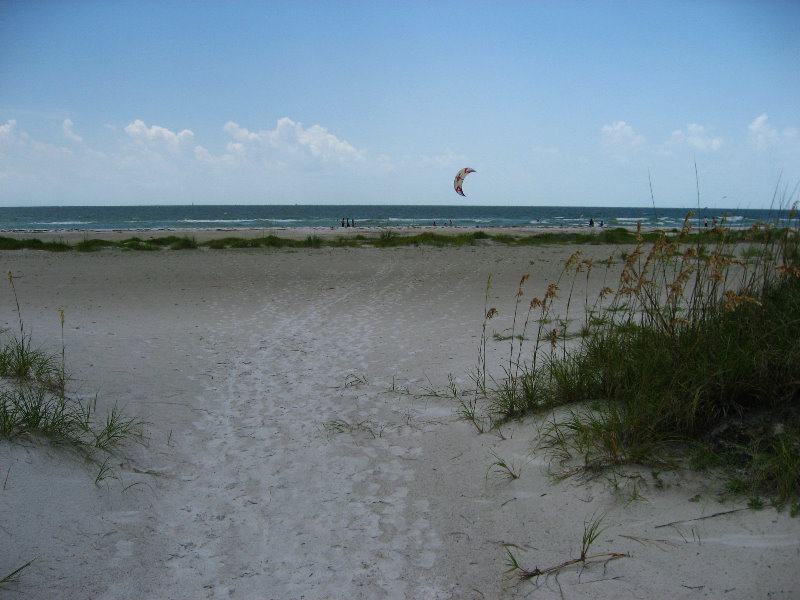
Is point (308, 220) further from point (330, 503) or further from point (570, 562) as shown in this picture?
point (570, 562)

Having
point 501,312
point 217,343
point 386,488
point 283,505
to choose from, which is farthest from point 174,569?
point 501,312

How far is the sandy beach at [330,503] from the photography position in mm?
2299

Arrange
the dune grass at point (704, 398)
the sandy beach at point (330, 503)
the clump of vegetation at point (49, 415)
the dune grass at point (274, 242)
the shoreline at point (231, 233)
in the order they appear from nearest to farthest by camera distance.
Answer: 1. the sandy beach at point (330, 503)
2. the dune grass at point (704, 398)
3. the clump of vegetation at point (49, 415)
4. the dune grass at point (274, 242)
5. the shoreline at point (231, 233)

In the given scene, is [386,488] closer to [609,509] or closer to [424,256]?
[609,509]

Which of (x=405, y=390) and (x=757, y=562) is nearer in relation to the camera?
(x=757, y=562)

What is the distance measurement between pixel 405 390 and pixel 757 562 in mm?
3145

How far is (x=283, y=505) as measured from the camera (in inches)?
121

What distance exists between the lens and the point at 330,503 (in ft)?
10.1

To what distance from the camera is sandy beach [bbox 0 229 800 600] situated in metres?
2.30

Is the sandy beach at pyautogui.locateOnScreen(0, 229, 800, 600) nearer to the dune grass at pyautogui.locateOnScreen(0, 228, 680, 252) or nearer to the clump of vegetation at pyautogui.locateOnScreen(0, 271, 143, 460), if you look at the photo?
the clump of vegetation at pyautogui.locateOnScreen(0, 271, 143, 460)

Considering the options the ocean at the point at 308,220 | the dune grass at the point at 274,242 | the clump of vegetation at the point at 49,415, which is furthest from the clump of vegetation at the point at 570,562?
the dune grass at the point at 274,242

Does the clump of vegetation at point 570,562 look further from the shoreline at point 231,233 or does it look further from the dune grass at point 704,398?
the shoreline at point 231,233

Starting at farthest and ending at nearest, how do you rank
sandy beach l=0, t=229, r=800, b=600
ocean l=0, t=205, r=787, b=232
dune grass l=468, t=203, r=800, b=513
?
ocean l=0, t=205, r=787, b=232 → dune grass l=468, t=203, r=800, b=513 → sandy beach l=0, t=229, r=800, b=600

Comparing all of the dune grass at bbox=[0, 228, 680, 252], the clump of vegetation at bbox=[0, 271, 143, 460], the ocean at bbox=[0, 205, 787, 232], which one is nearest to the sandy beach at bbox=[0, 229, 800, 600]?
the clump of vegetation at bbox=[0, 271, 143, 460]
